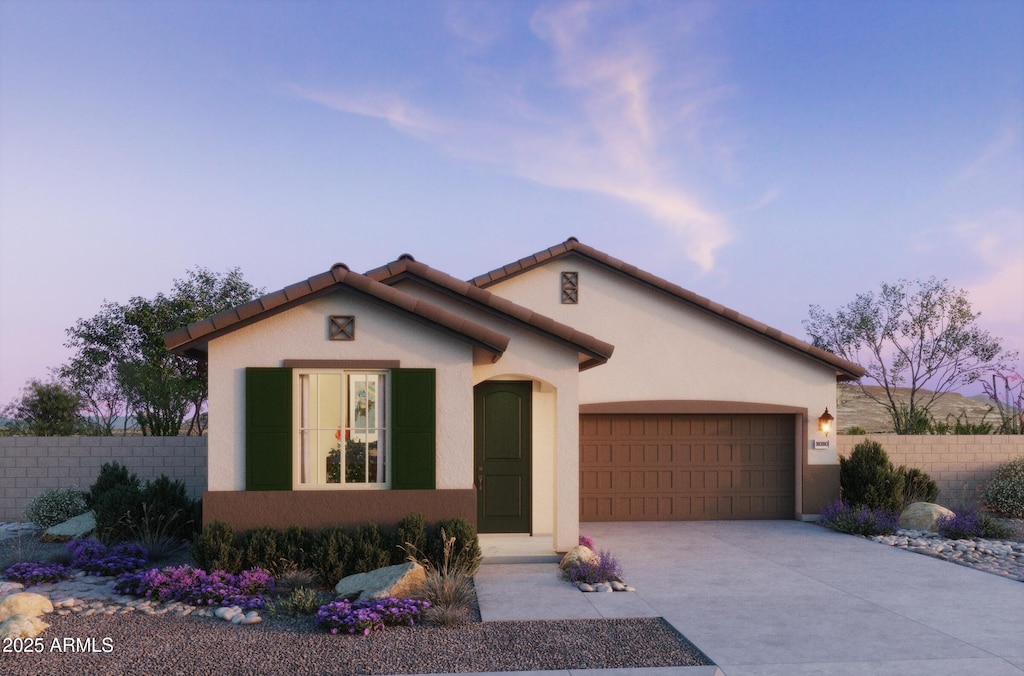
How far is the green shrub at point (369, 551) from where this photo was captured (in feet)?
30.0

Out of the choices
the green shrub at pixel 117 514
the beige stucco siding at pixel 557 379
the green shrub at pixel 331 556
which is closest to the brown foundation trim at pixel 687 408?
the beige stucco siding at pixel 557 379

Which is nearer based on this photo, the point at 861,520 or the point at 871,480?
the point at 861,520

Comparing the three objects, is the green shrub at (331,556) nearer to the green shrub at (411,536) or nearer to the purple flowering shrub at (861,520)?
the green shrub at (411,536)

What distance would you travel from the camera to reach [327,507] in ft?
31.3

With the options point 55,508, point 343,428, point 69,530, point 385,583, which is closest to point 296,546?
point 343,428

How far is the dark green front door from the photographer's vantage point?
479 inches

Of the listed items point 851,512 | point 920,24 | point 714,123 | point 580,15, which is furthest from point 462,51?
point 851,512

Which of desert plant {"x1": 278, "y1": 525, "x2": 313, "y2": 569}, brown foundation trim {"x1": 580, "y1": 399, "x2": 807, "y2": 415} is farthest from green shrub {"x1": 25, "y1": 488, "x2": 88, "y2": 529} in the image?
brown foundation trim {"x1": 580, "y1": 399, "x2": 807, "y2": 415}

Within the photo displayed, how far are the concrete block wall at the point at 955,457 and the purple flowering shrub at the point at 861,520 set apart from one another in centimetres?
241

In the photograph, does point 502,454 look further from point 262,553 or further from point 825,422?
point 825,422

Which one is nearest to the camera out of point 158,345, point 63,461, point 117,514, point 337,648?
point 337,648

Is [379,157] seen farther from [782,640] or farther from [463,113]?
[782,640]

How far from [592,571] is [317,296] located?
4.68 meters

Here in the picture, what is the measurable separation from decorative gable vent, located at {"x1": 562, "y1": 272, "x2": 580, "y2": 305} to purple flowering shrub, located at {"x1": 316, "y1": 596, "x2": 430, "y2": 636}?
7765mm
